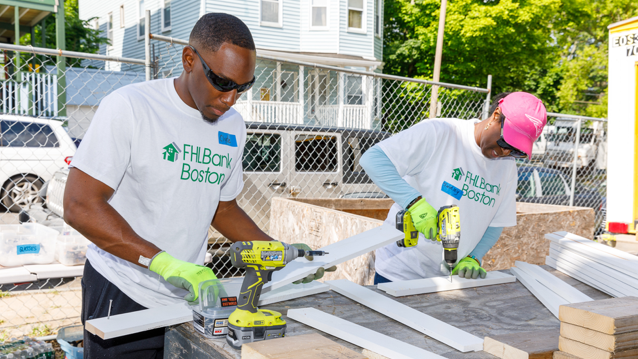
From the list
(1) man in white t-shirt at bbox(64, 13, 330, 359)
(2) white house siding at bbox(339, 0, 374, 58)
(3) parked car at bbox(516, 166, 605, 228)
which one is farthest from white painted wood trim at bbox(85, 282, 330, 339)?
(2) white house siding at bbox(339, 0, 374, 58)

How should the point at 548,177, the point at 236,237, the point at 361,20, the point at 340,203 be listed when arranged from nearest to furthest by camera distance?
the point at 236,237
the point at 340,203
the point at 548,177
the point at 361,20

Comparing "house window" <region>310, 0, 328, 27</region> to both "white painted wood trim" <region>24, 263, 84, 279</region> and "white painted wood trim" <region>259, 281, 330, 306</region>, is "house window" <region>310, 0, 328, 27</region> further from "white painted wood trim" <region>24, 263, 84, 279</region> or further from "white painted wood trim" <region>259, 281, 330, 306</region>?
"white painted wood trim" <region>259, 281, 330, 306</region>

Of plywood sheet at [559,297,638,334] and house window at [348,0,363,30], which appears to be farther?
house window at [348,0,363,30]

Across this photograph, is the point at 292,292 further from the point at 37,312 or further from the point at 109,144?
the point at 37,312

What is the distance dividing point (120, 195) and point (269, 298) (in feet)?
2.53

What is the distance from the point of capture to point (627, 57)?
5.61 meters

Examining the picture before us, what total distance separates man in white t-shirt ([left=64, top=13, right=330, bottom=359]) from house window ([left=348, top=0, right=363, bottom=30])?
19.6 meters

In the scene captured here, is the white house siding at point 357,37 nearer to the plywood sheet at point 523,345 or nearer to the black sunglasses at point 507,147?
the black sunglasses at point 507,147

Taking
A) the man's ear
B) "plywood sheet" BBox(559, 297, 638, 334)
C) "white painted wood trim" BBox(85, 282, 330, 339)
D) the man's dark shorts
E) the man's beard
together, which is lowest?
the man's dark shorts

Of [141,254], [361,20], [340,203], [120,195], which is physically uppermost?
[361,20]

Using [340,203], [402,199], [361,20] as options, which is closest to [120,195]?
[402,199]

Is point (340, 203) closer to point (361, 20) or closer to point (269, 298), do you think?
point (269, 298)

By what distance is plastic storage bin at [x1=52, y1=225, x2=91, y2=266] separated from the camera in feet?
14.5

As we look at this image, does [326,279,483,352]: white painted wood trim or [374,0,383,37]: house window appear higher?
[374,0,383,37]: house window
